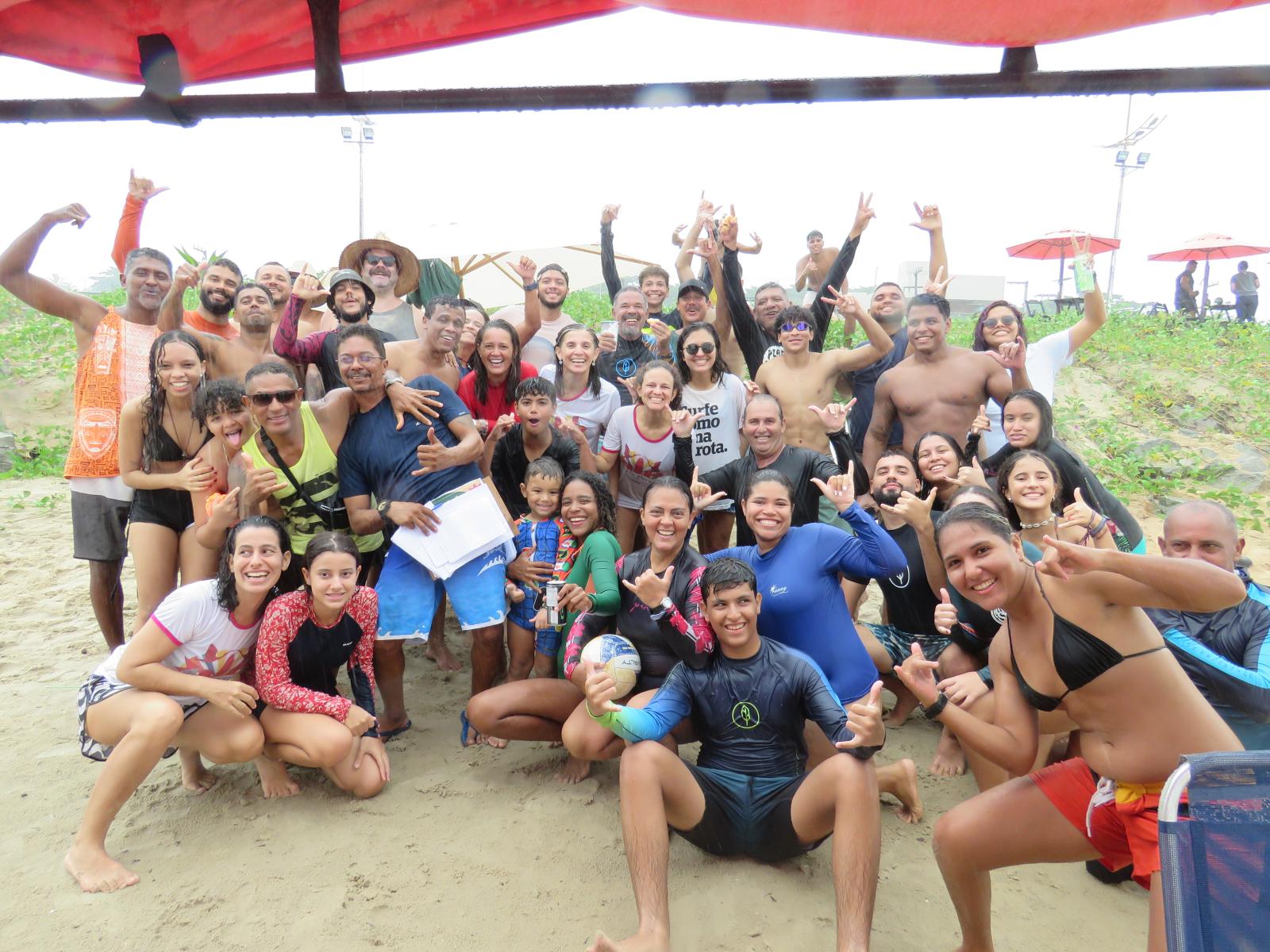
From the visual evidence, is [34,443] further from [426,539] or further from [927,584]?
[927,584]

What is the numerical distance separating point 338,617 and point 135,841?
4.01ft

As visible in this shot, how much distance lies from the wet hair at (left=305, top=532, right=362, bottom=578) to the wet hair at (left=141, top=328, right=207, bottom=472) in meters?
1.04

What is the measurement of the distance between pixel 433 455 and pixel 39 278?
2.28 meters

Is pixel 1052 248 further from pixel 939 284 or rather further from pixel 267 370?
pixel 267 370

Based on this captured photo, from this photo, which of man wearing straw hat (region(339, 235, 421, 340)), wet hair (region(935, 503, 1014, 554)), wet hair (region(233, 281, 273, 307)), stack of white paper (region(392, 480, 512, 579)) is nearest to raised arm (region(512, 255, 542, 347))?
man wearing straw hat (region(339, 235, 421, 340))

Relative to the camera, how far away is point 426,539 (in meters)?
4.10

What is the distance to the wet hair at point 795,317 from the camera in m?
5.14

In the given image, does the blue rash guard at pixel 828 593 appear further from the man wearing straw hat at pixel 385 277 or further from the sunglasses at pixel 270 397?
the man wearing straw hat at pixel 385 277

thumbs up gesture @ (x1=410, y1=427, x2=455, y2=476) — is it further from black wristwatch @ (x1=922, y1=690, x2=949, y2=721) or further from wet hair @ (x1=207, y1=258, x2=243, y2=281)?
black wristwatch @ (x1=922, y1=690, x2=949, y2=721)

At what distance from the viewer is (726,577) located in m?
3.08

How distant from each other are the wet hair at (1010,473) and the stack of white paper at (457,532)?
2.45m

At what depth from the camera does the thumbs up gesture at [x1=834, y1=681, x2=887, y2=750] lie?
265 cm

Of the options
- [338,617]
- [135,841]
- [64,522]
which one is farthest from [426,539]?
[64,522]

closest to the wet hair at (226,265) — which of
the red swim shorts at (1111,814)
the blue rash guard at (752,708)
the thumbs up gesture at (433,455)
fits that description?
the thumbs up gesture at (433,455)
